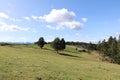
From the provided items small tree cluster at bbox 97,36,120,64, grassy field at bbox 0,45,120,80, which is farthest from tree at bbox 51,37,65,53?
grassy field at bbox 0,45,120,80

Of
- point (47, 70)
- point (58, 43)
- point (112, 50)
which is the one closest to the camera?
point (47, 70)

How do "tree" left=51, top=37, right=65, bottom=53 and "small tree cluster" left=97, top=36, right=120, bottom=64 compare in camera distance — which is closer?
"small tree cluster" left=97, top=36, right=120, bottom=64

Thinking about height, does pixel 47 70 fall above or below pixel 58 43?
below

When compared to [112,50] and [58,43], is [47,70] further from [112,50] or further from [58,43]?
[112,50]

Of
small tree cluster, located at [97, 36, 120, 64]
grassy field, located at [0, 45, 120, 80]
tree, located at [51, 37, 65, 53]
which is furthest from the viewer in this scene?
tree, located at [51, 37, 65, 53]

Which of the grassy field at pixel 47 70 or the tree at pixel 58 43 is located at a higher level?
the tree at pixel 58 43

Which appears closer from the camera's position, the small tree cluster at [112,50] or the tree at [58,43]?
the small tree cluster at [112,50]

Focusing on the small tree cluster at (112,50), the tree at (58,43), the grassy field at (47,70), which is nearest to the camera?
the grassy field at (47,70)

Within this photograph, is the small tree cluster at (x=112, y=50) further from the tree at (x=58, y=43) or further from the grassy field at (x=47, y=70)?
the grassy field at (x=47, y=70)

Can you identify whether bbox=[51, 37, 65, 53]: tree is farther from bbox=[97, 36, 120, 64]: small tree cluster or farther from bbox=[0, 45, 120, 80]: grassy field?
bbox=[0, 45, 120, 80]: grassy field

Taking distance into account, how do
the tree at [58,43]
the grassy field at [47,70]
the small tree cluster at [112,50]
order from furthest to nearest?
the tree at [58,43]
the small tree cluster at [112,50]
the grassy field at [47,70]

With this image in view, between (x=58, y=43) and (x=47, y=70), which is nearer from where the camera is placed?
(x=47, y=70)

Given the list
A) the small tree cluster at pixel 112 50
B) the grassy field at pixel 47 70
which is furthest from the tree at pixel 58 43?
the grassy field at pixel 47 70

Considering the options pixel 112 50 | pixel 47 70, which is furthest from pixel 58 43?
pixel 47 70
